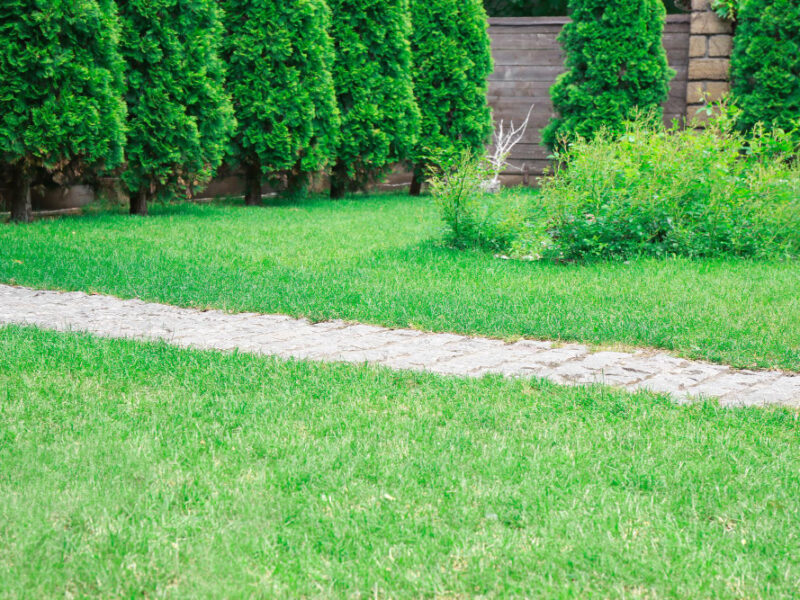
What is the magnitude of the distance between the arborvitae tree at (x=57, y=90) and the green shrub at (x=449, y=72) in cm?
609

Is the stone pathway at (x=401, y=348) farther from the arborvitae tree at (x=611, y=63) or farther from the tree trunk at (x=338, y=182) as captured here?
the arborvitae tree at (x=611, y=63)

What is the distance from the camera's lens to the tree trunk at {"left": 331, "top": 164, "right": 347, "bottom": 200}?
13.5 meters

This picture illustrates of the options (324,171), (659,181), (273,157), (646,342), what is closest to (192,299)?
(646,342)

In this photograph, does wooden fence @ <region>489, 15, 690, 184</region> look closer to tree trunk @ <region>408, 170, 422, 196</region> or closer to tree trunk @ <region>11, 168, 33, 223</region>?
tree trunk @ <region>408, 170, 422, 196</region>

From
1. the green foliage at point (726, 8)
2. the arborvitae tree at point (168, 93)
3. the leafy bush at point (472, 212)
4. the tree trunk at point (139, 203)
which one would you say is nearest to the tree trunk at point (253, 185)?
the arborvitae tree at point (168, 93)

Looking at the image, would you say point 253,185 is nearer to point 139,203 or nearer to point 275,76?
point 275,76

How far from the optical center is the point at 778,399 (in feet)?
12.3

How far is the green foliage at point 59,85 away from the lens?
8.30 metres

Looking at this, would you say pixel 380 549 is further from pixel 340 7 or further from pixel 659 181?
pixel 340 7

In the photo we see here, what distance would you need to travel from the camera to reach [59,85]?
873 centimetres

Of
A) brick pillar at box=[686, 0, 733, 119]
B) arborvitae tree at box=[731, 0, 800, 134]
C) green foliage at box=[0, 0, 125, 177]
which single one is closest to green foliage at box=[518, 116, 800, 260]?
green foliage at box=[0, 0, 125, 177]

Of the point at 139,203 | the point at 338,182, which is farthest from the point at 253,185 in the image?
the point at 139,203

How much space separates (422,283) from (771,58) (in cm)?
938

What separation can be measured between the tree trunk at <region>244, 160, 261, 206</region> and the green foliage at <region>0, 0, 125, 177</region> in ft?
9.76
